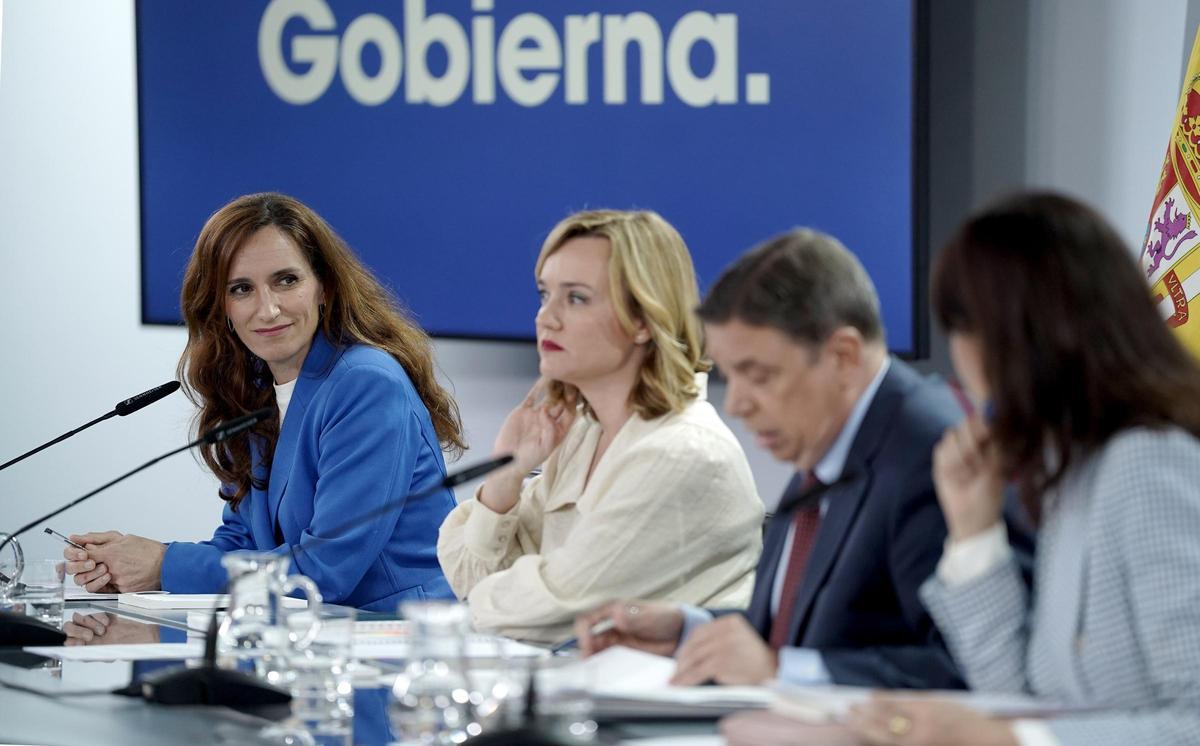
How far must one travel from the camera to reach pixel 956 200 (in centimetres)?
381

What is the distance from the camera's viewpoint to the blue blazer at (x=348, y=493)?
305cm

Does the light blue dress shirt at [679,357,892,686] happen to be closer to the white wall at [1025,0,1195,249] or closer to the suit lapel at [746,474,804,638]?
the suit lapel at [746,474,804,638]

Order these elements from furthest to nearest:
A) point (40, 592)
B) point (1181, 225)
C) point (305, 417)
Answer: point (305, 417) < point (1181, 225) < point (40, 592)

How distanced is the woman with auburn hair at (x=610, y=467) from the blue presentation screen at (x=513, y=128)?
1312mm

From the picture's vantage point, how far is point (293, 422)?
3.26 meters

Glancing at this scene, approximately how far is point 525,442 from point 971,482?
1.21 metres

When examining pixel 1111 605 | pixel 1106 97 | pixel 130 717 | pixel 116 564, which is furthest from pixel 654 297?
pixel 1106 97

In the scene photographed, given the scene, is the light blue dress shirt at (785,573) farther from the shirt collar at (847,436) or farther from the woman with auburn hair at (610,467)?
the woman with auburn hair at (610,467)

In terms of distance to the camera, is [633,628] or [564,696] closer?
[564,696]

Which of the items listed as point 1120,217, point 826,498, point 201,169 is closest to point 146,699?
point 826,498

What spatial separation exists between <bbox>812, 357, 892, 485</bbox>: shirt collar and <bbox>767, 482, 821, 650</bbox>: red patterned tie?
31 millimetres

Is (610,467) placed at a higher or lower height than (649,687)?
higher

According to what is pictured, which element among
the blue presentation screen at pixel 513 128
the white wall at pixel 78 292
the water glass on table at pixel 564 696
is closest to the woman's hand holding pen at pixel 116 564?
the blue presentation screen at pixel 513 128

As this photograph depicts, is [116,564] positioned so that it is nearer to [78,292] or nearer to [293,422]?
[293,422]
